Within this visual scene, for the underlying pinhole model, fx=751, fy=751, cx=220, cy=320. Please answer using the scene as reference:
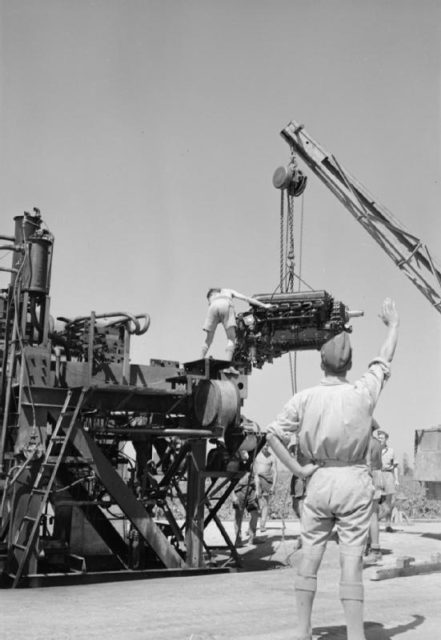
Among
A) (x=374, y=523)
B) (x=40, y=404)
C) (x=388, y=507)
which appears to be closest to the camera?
(x=40, y=404)

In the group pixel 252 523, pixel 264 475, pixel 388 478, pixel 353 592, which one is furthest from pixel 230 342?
pixel 353 592

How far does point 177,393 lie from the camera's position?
33.5 ft

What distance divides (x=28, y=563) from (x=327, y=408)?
5664 millimetres

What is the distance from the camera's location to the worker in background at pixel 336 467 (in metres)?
4.45

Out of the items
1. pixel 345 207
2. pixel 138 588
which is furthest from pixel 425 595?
pixel 345 207

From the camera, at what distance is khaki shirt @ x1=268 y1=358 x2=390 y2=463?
4586mm

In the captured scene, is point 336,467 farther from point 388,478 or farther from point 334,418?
point 388,478

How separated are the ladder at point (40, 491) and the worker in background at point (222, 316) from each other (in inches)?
112

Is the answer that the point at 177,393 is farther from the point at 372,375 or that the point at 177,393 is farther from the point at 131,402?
the point at 372,375

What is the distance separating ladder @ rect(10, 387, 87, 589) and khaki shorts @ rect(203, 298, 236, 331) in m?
2.99

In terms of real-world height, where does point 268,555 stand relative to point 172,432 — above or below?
below

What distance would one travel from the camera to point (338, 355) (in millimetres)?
4785

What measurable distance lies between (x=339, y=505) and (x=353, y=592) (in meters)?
0.49

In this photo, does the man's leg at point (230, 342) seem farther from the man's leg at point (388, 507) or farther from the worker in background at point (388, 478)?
the man's leg at point (388, 507)
